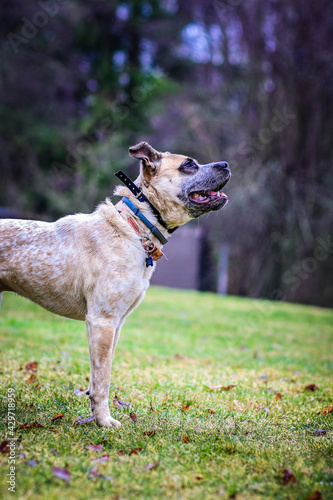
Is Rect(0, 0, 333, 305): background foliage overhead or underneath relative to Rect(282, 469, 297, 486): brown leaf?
overhead

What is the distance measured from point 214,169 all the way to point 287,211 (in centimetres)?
1181

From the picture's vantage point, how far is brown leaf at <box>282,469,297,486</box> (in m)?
2.52

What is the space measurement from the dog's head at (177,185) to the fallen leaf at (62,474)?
6.56 feet

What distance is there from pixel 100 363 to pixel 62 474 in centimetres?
97

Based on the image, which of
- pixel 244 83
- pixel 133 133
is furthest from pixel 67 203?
pixel 244 83

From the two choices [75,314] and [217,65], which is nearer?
[75,314]

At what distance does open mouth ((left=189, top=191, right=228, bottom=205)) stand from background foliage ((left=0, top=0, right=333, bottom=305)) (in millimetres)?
10311

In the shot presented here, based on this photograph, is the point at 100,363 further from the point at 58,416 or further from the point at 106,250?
the point at 106,250

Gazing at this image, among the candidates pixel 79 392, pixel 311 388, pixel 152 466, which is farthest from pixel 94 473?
pixel 311 388

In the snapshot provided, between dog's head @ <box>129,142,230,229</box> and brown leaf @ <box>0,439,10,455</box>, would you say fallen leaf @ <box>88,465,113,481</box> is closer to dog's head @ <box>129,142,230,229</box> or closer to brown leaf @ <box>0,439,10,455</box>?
brown leaf @ <box>0,439,10,455</box>

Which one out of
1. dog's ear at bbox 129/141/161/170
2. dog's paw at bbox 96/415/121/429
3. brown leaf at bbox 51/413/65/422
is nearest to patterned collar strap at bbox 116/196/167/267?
dog's ear at bbox 129/141/161/170

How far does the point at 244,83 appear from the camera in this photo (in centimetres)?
1667

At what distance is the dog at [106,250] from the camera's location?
3.37m

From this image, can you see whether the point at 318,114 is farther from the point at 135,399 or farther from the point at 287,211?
the point at 135,399
